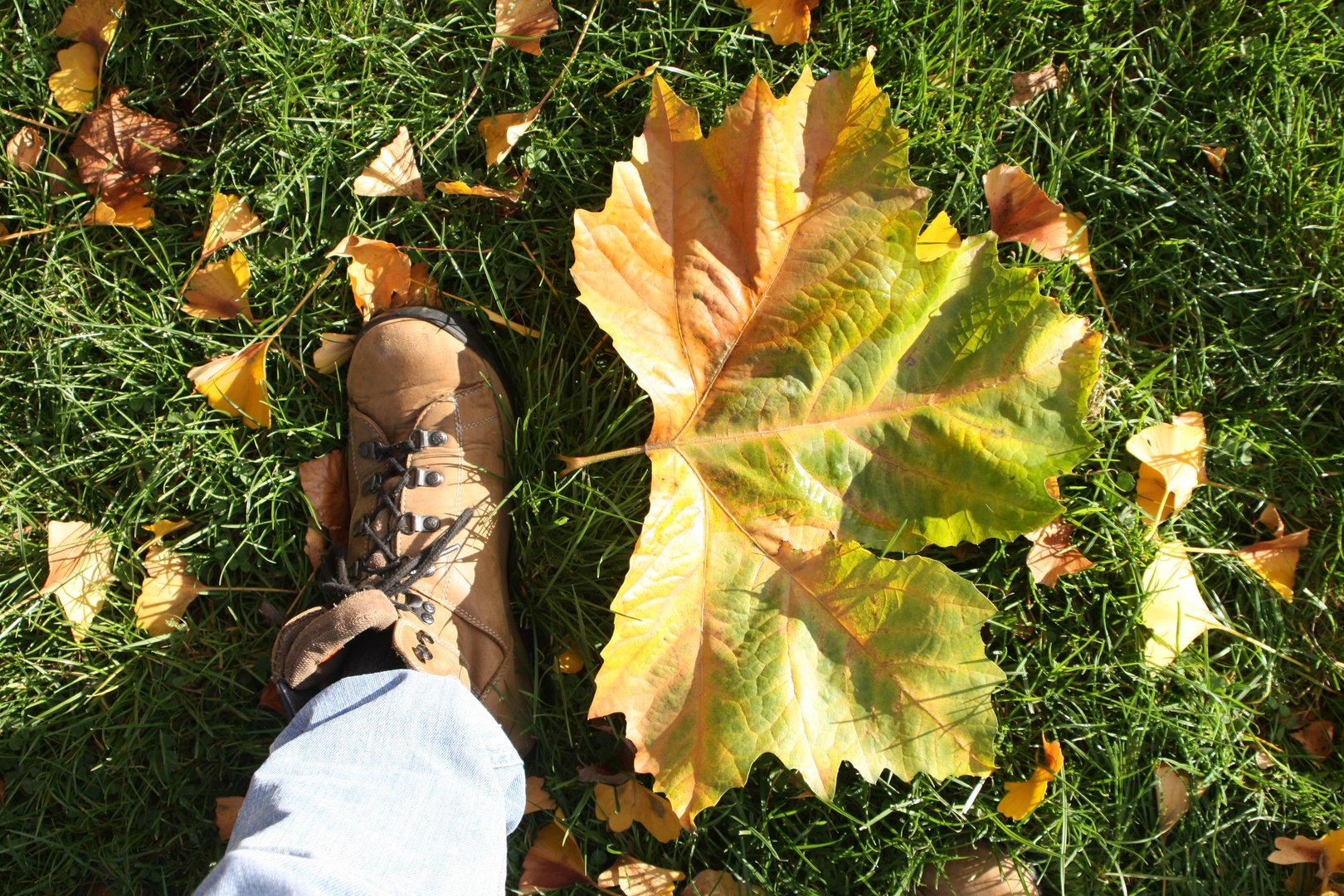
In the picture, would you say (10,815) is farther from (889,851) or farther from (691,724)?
(889,851)

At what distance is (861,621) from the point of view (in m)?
1.38

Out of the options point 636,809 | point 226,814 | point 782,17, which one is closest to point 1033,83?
point 782,17

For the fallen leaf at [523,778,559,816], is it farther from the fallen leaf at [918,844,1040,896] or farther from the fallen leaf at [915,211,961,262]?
the fallen leaf at [915,211,961,262]

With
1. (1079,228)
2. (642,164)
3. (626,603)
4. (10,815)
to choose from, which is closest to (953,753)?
(626,603)

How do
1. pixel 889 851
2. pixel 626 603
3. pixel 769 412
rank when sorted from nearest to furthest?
pixel 626 603 → pixel 769 412 → pixel 889 851

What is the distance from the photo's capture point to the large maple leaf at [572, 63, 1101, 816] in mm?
1354

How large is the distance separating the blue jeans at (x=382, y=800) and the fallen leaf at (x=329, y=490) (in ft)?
1.81

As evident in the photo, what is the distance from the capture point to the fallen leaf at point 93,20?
200 centimetres

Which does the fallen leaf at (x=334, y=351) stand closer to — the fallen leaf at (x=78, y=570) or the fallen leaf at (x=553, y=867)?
the fallen leaf at (x=78, y=570)

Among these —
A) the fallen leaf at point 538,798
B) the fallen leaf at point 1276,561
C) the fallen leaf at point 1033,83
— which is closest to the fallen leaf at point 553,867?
the fallen leaf at point 538,798

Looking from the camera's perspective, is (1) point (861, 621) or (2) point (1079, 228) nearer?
(1) point (861, 621)

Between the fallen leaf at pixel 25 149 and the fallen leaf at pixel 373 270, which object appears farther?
the fallen leaf at pixel 25 149

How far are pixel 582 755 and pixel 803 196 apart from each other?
1.39 metres

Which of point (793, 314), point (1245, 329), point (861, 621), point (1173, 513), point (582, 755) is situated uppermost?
point (793, 314)
